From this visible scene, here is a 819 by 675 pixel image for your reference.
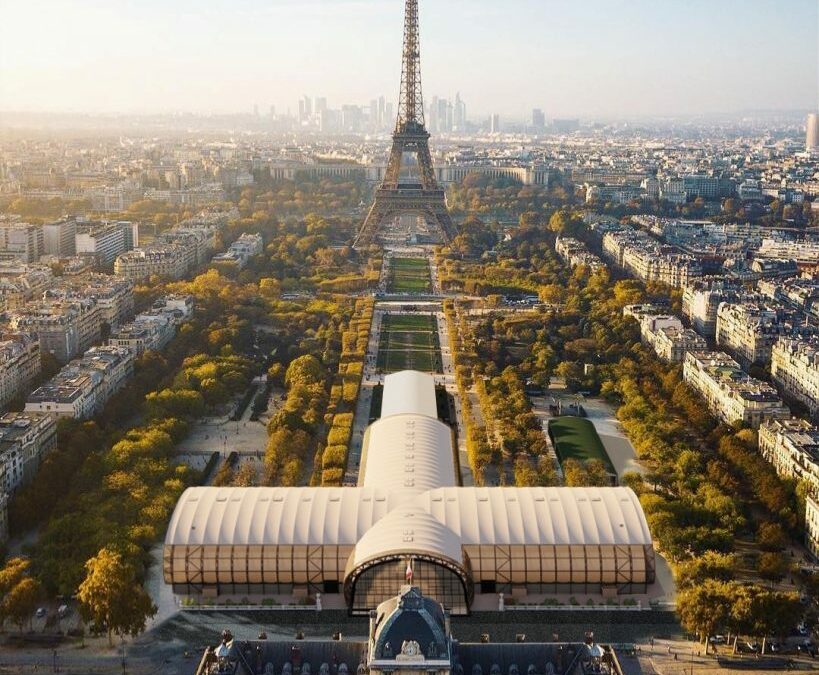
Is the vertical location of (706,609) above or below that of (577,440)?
above

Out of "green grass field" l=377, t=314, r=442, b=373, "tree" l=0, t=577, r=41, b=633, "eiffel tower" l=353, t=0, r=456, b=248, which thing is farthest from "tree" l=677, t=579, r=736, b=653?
"eiffel tower" l=353, t=0, r=456, b=248

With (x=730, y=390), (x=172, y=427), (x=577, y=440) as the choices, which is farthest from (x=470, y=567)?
(x=730, y=390)

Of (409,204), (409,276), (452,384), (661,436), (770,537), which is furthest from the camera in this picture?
(409,204)

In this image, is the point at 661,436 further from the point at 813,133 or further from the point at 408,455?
the point at 813,133

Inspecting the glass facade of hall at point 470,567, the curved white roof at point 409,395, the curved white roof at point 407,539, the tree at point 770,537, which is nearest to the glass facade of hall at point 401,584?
the curved white roof at point 407,539

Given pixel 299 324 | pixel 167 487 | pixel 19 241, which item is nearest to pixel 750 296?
pixel 299 324

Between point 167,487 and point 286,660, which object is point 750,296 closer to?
point 167,487
